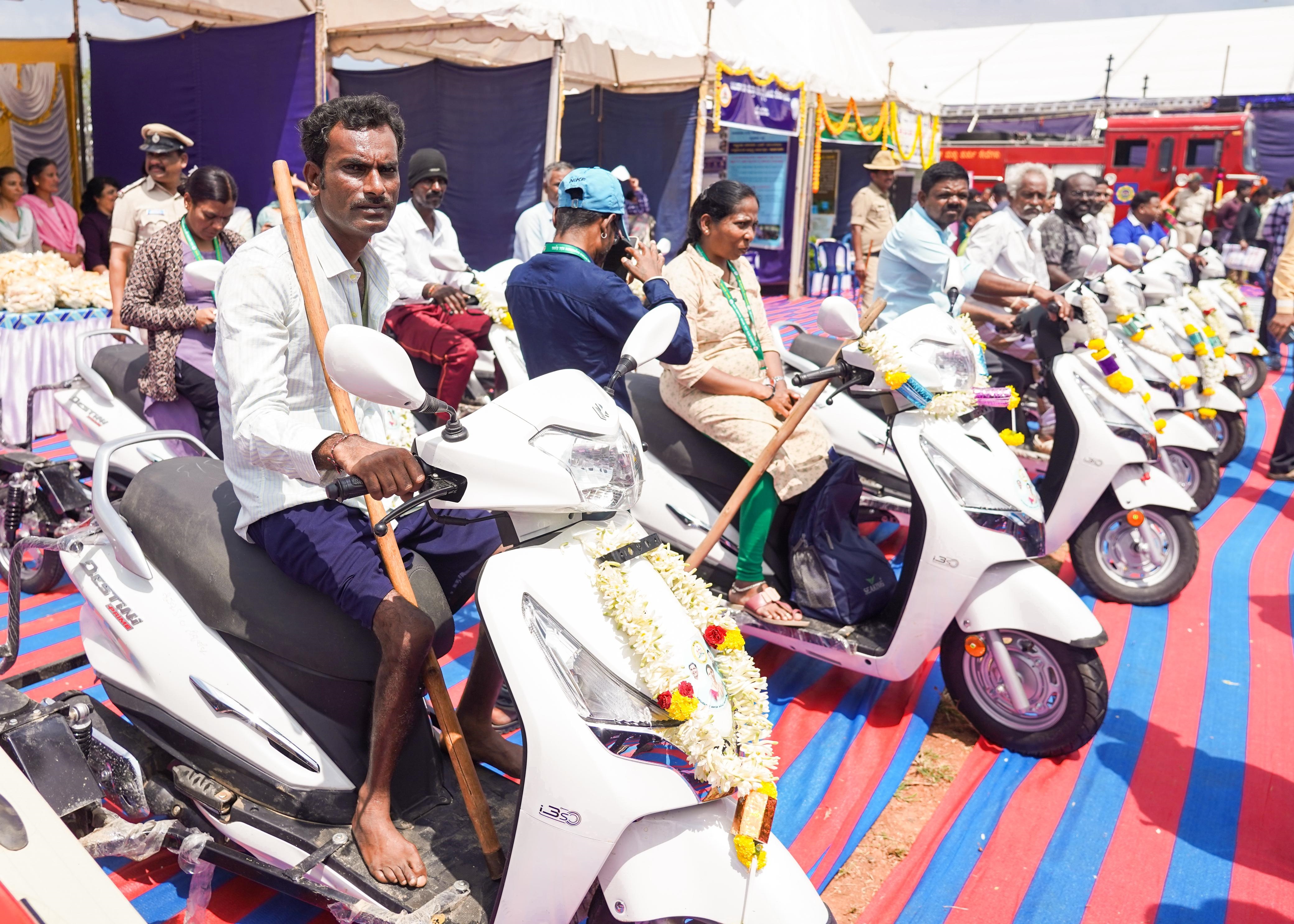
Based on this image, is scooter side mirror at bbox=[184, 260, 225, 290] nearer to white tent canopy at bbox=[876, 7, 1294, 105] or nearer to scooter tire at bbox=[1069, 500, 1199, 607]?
scooter tire at bbox=[1069, 500, 1199, 607]

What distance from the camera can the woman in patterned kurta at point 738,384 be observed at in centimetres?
364

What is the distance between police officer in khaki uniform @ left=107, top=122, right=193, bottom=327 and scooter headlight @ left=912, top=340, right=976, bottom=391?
160 inches

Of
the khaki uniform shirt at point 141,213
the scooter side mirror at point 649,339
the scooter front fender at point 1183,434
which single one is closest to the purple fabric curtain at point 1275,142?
the scooter front fender at point 1183,434

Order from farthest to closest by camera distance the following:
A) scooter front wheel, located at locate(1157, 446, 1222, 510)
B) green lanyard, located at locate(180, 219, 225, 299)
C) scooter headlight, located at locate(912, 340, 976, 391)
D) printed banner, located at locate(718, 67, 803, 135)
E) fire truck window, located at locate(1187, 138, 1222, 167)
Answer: fire truck window, located at locate(1187, 138, 1222, 167) → printed banner, located at locate(718, 67, 803, 135) → scooter front wheel, located at locate(1157, 446, 1222, 510) → green lanyard, located at locate(180, 219, 225, 299) → scooter headlight, located at locate(912, 340, 976, 391)

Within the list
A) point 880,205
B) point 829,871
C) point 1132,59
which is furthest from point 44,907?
point 1132,59

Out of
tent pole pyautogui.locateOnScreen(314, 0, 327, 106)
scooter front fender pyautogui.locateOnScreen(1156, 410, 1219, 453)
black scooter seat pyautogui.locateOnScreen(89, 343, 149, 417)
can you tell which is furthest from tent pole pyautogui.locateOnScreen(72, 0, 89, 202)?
scooter front fender pyautogui.locateOnScreen(1156, 410, 1219, 453)

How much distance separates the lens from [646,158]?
13703 mm

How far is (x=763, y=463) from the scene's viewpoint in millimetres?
3383

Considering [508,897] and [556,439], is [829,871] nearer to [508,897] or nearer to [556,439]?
[508,897]

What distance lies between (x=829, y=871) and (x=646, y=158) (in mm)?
12179

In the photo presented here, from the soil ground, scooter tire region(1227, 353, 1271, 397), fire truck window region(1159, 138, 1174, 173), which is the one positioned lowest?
the soil ground

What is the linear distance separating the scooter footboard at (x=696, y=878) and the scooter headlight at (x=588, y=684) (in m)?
0.20

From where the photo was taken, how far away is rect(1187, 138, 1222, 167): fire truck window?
2098 centimetres

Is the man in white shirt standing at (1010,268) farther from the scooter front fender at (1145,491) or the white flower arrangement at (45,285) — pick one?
the white flower arrangement at (45,285)
